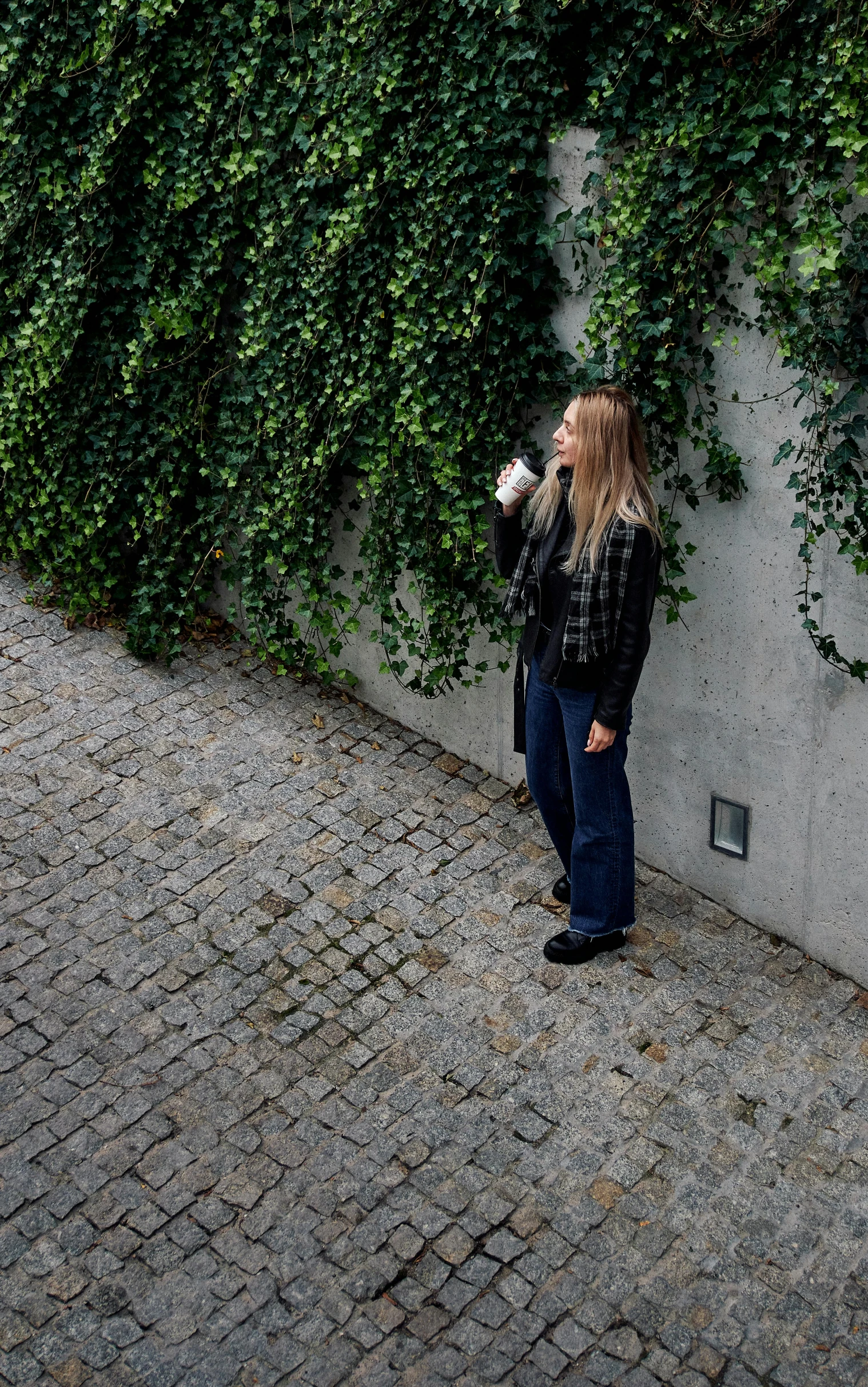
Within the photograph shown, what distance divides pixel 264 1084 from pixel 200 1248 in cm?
65

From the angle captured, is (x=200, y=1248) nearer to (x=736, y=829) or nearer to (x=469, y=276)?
(x=736, y=829)

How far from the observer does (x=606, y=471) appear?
4.43m

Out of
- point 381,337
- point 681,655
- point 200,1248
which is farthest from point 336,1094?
point 381,337

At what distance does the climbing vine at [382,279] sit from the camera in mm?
4195

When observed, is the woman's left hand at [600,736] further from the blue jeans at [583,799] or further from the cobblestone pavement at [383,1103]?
the cobblestone pavement at [383,1103]

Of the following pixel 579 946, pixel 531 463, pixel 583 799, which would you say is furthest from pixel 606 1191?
pixel 531 463

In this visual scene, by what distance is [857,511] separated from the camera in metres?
4.23

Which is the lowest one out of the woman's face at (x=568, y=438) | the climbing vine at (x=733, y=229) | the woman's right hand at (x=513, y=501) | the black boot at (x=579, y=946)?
the black boot at (x=579, y=946)

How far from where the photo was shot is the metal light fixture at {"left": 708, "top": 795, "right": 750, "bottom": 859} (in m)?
5.04

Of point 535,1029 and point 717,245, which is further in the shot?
point 535,1029

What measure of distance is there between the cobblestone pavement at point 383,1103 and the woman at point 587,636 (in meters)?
0.36

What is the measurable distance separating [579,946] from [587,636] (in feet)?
4.05

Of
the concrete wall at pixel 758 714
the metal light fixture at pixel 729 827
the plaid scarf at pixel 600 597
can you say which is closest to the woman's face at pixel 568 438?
the plaid scarf at pixel 600 597

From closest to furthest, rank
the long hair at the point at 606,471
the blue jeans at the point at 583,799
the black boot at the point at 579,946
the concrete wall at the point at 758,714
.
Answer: the long hair at the point at 606,471
the concrete wall at the point at 758,714
the blue jeans at the point at 583,799
the black boot at the point at 579,946
